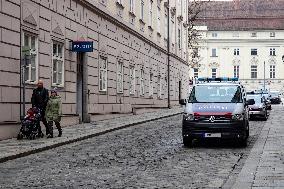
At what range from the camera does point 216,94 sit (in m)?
16.3

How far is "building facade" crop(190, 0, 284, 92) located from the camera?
101 m

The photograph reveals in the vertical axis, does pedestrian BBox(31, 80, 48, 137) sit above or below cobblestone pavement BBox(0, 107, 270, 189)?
above

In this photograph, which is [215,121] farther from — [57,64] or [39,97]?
[57,64]

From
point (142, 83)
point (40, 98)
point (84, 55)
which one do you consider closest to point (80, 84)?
point (84, 55)

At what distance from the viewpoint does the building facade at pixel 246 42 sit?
101 m

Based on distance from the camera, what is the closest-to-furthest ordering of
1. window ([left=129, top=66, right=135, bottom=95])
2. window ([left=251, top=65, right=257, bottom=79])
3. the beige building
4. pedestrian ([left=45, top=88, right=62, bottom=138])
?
1. the beige building
2. pedestrian ([left=45, top=88, right=62, bottom=138])
3. window ([left=129, top=66, right=135, bottom=95])
4. window ([left=251, top=65, right=257, bottom=79])

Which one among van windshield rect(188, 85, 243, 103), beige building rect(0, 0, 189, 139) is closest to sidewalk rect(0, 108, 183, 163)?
beige building rect(0, 0, 189, 139)

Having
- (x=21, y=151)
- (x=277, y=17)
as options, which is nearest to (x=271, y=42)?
(x=277, y=17)

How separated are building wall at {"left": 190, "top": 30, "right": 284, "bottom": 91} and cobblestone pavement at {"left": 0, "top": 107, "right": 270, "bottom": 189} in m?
87.1

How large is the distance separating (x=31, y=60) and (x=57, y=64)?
2.51 m

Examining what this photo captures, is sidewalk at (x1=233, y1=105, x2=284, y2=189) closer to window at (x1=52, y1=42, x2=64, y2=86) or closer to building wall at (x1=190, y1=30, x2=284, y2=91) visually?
window at (x1=52, y1=42, x2=64, y2=86)

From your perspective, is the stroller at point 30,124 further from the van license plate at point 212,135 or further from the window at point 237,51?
the window at point 237,51

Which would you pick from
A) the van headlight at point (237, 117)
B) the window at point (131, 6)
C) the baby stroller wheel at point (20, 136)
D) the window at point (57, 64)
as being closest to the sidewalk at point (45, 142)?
the baby stroller wheel at point (20, 136)

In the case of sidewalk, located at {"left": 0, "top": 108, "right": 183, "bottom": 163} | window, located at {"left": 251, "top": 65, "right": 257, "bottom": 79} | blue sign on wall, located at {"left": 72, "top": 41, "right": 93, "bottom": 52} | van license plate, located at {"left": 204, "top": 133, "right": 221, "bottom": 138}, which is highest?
window, located at {"left": 251, "top": 65, "right": 257, "bottom": 79}
